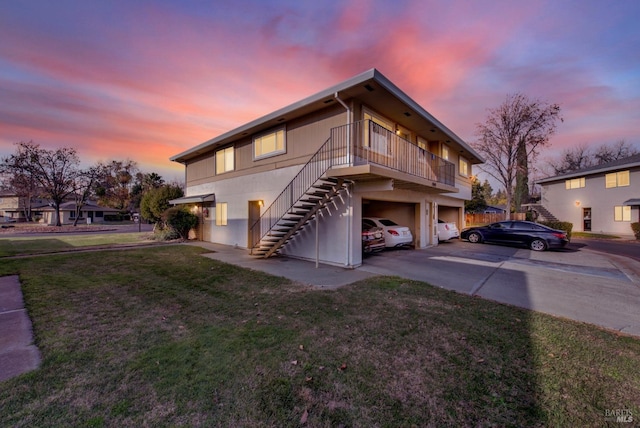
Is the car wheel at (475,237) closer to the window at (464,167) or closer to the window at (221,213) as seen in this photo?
the window at (464,167)

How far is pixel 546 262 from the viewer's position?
9.55 meters

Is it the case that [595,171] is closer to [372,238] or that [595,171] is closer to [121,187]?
[372,238]

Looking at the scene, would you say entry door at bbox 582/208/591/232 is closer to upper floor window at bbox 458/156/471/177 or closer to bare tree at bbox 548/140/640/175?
upper floor window at bbox 458/156/471/177

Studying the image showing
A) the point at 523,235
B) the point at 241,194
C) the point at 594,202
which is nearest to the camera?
the point at 241,194

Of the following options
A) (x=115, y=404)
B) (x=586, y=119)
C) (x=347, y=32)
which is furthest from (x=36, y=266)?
(x=586, y=119)

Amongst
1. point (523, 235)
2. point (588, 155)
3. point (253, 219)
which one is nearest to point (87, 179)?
point (253, 219)

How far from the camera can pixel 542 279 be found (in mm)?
7047

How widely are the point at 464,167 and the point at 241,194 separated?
15200 millimetres

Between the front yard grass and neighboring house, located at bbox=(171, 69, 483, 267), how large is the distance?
3689 millimetres

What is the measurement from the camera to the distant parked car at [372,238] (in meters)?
10.4

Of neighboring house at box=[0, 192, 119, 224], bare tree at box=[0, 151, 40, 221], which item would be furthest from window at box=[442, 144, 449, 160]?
neighboring house at box=[0, 192, 119, 224]

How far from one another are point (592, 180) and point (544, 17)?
2414cm

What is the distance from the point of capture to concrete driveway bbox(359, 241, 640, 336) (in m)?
4.95

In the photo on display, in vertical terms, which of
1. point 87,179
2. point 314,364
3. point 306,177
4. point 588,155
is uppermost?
point 588,155
